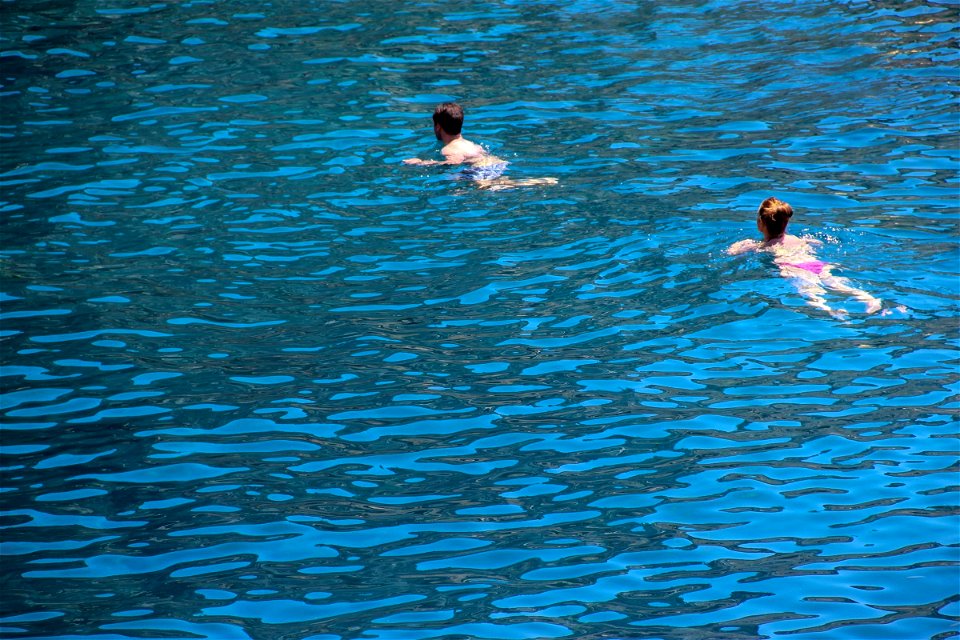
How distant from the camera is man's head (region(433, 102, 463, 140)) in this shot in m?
11.4

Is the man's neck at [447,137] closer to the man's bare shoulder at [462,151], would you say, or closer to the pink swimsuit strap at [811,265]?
the man's bare shoulder at [462,151]

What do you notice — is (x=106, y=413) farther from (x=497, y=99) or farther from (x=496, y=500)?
(x=497, y=99)

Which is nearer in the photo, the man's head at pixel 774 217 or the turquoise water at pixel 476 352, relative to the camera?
the turquoise water at pixel 476 352

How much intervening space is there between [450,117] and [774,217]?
13.2ft

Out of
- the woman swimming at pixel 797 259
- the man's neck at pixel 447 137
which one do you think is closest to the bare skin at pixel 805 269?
the woman swimming at pixel 797 259

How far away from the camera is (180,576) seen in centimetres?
581

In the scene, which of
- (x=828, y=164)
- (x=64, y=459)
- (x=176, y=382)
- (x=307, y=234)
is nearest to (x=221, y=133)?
(x=307, y=234)

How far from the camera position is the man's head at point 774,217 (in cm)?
905

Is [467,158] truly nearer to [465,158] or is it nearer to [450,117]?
[465,158]

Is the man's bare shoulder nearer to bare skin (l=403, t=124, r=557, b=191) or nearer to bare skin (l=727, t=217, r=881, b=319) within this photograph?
bare skin (l=403, t=124, r=557, b=191)

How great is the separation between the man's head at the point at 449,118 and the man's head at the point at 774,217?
3779 millimetres

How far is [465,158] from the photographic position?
439 inches

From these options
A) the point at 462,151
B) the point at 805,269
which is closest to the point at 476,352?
the point at 805,269

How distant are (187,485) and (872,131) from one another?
9114 mm
